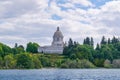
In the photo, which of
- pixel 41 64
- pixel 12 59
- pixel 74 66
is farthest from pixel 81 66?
pixel 12 59

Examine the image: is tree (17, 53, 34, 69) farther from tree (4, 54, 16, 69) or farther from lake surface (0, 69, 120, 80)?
lake surface (0, 69, 120, 80)

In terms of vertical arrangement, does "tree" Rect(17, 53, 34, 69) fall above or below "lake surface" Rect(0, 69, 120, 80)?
above

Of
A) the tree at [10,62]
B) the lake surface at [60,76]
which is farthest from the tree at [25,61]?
the lake surface at [60,76]

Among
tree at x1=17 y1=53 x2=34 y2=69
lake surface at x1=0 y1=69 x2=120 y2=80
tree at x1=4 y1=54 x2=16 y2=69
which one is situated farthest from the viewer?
tree at x1=4 y1=54 x2=16 y2=69

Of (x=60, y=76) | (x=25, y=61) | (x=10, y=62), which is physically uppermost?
(x=25, y=61)

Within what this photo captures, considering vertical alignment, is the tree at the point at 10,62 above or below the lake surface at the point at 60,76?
above

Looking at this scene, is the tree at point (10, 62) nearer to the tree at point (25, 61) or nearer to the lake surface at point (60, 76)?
the tree at point (25, 61)

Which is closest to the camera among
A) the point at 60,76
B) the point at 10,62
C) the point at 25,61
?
the point at 60,76

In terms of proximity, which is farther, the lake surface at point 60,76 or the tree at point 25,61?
the tree at point 25,61

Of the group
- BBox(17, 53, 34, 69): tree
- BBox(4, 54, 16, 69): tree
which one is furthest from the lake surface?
BBox(4, 54, 16, 69): tree

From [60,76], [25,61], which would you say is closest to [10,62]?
[25,61]

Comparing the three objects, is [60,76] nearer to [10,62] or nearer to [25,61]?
[25,61]

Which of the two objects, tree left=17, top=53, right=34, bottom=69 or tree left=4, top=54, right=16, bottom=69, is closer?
tree left=17, top=53, right=34, bottom=69

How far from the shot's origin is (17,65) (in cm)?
18262
